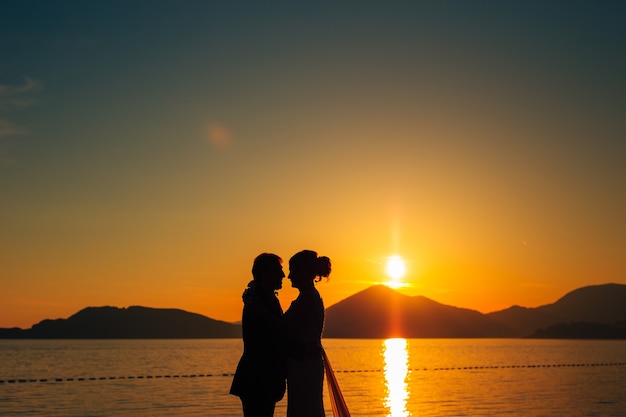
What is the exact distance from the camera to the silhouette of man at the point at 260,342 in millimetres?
8758

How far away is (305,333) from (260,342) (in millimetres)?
596

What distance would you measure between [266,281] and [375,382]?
7251cm

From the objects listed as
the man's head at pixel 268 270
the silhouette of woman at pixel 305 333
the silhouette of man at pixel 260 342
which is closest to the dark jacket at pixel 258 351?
the silhouette of man at pixel 260 342

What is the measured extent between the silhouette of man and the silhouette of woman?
0.25 metres

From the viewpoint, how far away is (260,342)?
8.81 m

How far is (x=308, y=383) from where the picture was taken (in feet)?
30.3

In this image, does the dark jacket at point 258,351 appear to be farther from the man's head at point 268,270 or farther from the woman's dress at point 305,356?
the woman's dress at point 305,356

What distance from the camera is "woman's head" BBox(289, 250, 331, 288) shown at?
9062 mm

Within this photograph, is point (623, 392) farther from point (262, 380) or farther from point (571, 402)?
point (262, 380)

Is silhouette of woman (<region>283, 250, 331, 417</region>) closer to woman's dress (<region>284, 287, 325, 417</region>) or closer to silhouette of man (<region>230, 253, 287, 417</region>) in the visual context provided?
woman's dress (<region>284, 287, 325, 417</region>)

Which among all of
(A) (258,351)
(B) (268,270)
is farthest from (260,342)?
(B) (268,270)

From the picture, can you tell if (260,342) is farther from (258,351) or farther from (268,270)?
(268,270)

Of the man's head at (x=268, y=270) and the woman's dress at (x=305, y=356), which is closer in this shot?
the man's head at (x=268, y=270)

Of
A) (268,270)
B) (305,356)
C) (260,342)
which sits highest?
(268,270)
